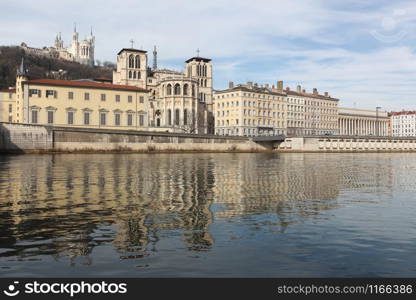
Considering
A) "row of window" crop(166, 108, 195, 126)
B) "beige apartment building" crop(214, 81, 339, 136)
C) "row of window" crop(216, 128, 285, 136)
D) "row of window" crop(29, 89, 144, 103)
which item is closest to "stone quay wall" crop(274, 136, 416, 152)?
"row of window" crop(216, 128, 285, 136)

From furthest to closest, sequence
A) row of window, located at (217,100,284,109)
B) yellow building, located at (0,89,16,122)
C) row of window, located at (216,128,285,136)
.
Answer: row of window, located at (217,100,284,109) < row of window, located at (216,128,285,136) < yellow building, located at (0,89,16,122)

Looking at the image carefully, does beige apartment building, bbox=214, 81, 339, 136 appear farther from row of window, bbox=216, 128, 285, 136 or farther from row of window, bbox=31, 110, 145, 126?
row of window, bbox=31, 110, 145, 126

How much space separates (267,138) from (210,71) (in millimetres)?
63974

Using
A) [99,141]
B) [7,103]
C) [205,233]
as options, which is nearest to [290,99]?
[99,141]

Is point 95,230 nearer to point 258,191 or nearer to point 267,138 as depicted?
point 258,191

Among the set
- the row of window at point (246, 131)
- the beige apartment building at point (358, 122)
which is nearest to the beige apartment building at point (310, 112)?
the beige apartment building at point (358, 122)

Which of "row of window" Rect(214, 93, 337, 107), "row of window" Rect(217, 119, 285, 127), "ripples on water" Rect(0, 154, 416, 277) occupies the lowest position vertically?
"ripples on water" Rect(0, 154, 416, 277)

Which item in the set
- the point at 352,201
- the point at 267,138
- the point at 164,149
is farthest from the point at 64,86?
the point at 352,201

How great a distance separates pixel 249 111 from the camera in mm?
128500

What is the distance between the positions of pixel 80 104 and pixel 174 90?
140 ft

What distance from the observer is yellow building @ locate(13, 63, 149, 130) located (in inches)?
3226

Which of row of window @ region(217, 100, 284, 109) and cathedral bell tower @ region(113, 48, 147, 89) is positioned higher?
cathedral bell tower @ region(113, 48, 147, 89)

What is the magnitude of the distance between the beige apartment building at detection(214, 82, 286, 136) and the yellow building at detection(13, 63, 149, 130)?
4155cm

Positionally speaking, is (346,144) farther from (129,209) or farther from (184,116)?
(129,209)
